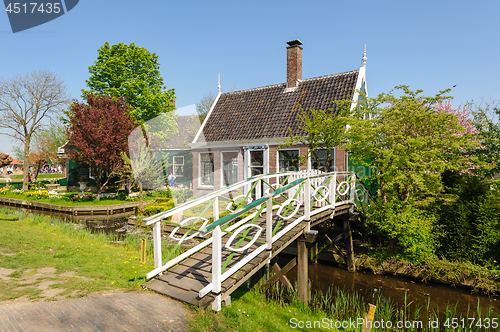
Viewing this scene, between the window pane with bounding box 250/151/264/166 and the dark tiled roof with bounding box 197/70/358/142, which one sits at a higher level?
the dark tiled roof with bounding box 197/70/358/142

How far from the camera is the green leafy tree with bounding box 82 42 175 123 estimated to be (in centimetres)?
2434

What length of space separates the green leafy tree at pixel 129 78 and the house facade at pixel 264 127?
9964 mm

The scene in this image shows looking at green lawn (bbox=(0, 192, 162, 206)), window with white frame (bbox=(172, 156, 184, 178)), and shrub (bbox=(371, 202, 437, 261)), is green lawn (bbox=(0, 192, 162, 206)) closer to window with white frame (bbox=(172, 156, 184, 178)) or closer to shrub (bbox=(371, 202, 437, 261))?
window with white frame (bbox=(172, 156, 184, 178))

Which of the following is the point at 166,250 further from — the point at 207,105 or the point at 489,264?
the point at 207,105

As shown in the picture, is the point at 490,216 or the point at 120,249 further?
the point at 120,249

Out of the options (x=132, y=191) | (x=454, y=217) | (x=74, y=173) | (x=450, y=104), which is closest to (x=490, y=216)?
(x=454, y=217)

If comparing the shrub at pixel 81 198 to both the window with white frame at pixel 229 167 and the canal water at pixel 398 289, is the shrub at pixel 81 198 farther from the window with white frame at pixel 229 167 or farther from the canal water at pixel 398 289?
the canal water at pixel 398 289

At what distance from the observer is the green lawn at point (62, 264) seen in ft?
16.8

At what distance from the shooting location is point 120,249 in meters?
9.04

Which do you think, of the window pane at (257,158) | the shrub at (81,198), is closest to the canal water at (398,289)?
the window pane at (257,158)

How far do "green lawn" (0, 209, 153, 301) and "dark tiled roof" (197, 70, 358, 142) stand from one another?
797cm

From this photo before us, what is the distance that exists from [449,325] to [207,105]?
37.4 m

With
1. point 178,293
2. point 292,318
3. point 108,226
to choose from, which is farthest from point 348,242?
point 108,226

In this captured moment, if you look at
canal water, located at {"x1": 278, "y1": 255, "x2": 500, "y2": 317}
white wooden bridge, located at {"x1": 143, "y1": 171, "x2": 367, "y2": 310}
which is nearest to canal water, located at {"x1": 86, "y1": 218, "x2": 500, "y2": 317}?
canal water, located at {"x1": 278, "y1": 255, "x2": 500, "y2": 317}
